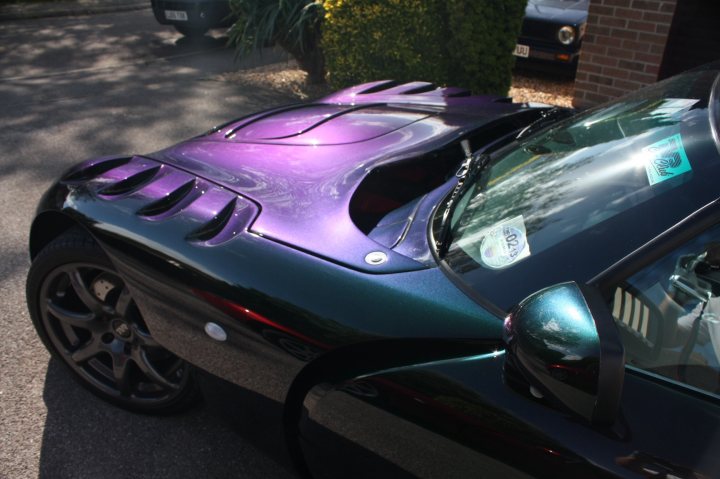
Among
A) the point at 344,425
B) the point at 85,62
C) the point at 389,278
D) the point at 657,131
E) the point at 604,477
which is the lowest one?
the point at 85,62

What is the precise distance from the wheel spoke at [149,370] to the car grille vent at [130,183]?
1.96 ft

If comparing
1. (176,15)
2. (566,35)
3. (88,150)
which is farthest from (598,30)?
(176,15)

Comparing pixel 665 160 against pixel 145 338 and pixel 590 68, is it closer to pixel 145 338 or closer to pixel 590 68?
pixel 145 338

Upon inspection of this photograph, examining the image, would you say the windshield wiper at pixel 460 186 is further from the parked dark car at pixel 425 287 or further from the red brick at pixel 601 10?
the red brick at pixel 601 10

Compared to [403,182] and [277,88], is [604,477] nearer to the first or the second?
[403,182]

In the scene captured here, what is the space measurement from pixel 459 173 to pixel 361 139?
497mm

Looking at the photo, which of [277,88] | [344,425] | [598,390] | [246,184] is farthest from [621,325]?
[277,88]

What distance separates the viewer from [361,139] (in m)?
2.55

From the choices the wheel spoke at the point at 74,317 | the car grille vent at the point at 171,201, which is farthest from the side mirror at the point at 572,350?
the wheel spoke at the point at 74,317

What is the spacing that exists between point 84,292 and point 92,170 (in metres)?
0.47

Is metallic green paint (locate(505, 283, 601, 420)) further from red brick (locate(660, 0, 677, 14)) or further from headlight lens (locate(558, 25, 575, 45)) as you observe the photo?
headlight lens (locate(558, 25, 575, 45))

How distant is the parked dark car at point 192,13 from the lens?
8.97 metres

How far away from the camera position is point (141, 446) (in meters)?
2.41

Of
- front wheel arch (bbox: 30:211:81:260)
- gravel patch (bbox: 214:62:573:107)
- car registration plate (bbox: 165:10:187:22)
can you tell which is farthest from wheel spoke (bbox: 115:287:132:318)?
car registration plate (bbox: 165:10:187:22)
